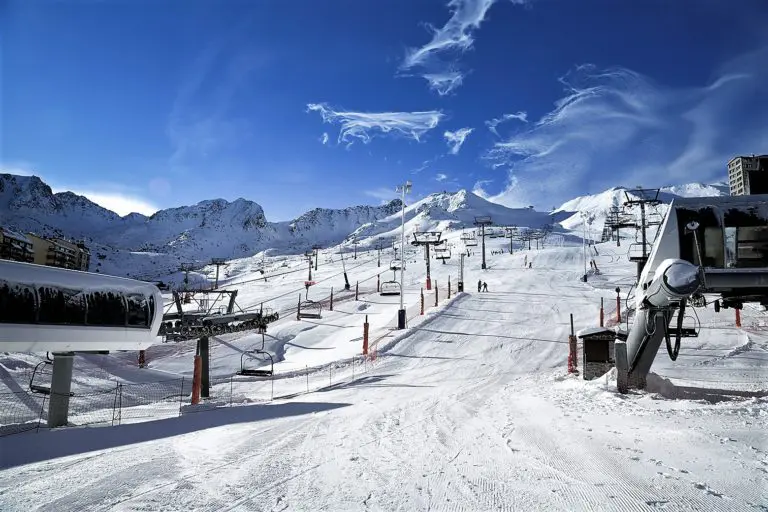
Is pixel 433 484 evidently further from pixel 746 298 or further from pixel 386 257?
pixel 386 257

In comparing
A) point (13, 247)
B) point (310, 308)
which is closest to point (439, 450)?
point (13, 247)

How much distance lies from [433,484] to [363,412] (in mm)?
5652

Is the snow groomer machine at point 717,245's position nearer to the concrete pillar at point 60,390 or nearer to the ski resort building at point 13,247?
the concrete pillar at point 60,390

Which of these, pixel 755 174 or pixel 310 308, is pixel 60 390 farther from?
pixel 310 308

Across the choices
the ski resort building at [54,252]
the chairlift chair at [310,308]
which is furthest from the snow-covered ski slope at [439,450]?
the ski resort building at [54,252]

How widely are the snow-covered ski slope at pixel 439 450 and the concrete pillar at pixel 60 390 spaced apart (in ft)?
5.44

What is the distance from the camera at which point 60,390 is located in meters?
11.6

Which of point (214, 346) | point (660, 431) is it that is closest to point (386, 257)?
point (214, 346)

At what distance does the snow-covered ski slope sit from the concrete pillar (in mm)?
1659

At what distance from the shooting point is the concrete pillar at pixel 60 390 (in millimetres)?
11539

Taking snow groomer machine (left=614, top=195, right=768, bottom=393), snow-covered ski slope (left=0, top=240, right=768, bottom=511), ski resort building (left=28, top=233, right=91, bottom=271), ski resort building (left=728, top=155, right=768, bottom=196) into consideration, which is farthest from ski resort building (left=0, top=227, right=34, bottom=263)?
ski resort building (left=728, top=155, right=768, bottom=196)

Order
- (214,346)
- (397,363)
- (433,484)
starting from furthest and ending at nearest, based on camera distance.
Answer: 1. (214,346)
2. (397,363)
3. (433,484)

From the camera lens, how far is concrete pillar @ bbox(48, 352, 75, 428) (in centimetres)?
1154

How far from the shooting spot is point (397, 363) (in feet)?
71.9
